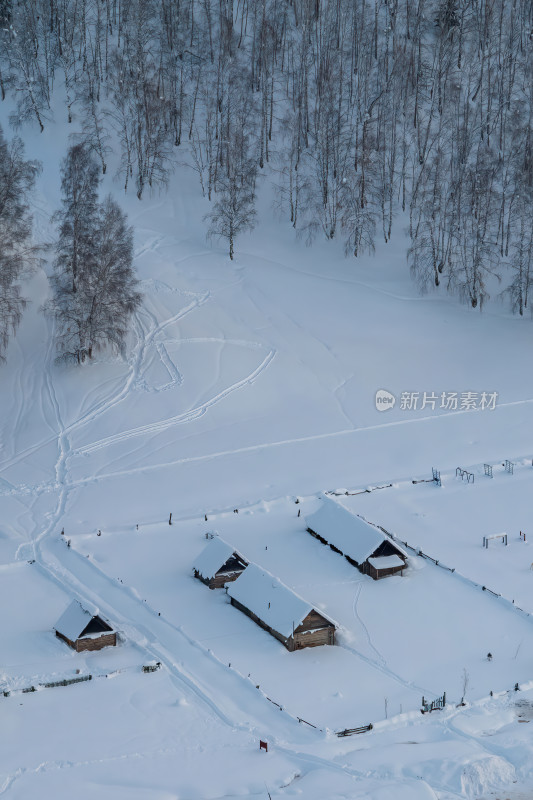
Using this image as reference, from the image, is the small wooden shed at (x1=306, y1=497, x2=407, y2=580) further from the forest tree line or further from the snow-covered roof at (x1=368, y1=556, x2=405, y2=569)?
the forest tree line

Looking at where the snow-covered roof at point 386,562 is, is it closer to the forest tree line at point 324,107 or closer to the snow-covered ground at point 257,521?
the snow-covered ground at point 257,521

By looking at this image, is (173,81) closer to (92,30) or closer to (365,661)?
(92,30)

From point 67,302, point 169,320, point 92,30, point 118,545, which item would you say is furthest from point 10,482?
point 92,30

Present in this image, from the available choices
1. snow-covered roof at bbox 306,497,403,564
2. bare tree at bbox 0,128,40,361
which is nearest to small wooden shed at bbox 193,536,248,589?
snow-covered roof at bbox 306,497,403,564

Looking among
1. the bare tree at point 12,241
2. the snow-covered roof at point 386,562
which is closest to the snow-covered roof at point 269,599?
the snow-covered roof at point 386,562

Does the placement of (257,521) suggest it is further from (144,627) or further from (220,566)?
(144,627)

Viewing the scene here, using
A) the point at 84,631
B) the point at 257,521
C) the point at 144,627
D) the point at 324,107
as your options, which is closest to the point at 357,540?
the point at 257,521
